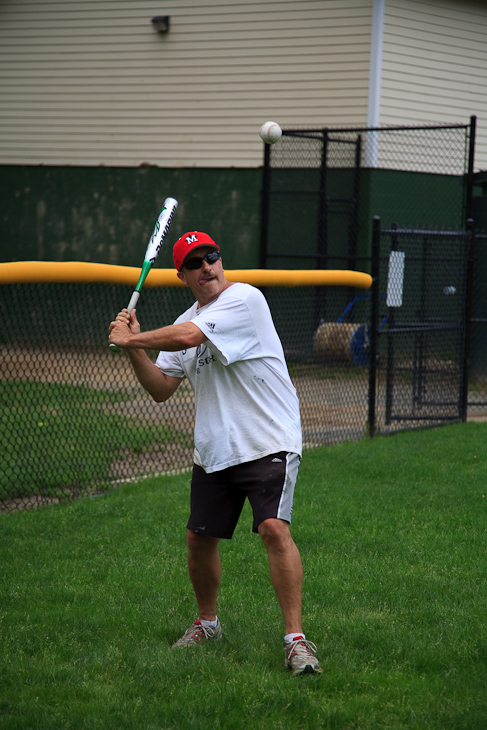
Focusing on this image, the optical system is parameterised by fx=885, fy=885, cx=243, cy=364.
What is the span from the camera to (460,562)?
483 cm

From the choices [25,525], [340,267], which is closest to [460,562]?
[25,525]

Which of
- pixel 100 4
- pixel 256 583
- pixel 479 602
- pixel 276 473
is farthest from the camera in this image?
pixel 100 4

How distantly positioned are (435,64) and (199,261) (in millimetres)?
10811

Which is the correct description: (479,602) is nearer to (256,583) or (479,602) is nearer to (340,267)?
(256,583)

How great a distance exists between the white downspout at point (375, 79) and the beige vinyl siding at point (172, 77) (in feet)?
0.38

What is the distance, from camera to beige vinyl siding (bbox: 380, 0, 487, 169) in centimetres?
1286

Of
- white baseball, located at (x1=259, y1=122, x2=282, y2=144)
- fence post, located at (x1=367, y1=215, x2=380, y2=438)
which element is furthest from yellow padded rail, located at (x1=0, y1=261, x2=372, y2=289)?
Answer: white baseball, located at (x1=259, y1=122, x2=282, y2=144)

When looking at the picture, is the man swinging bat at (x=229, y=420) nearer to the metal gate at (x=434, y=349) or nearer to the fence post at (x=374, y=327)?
the fence post at (x=374, y=327)

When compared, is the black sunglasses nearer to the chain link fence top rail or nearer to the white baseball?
the chain link fence top rail

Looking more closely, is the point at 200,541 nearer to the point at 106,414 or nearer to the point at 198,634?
the point at 198,634

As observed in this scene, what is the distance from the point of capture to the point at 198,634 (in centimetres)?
388

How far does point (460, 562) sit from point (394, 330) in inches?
146

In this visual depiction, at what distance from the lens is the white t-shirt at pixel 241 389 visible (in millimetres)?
3707

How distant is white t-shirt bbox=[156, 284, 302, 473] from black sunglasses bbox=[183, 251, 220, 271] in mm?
148
